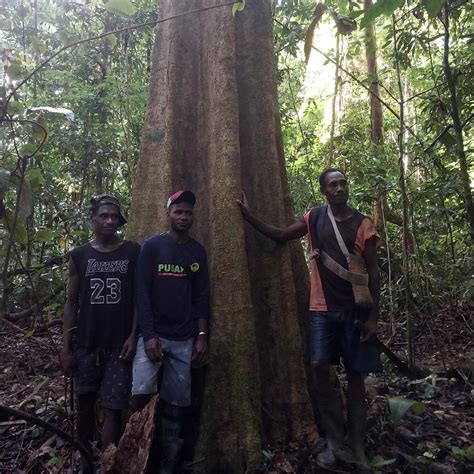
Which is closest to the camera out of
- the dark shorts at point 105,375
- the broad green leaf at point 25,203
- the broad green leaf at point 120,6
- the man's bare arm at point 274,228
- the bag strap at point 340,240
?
the broad green leaf at point 120,6

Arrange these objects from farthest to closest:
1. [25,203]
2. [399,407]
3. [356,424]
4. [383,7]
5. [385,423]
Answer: [385,423], [356,424], [399,407], [25,203], [383,7]

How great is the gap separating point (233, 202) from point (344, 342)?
136 cm

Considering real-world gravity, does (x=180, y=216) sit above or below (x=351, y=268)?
above

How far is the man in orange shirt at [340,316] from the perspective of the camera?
3518mm

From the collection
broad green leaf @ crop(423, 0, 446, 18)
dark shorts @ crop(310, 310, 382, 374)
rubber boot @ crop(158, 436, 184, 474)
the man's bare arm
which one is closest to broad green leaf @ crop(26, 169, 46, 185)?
the man's bare arm

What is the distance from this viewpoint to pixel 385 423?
388 centimetres

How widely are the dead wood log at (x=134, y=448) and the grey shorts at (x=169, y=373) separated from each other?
0.80ft

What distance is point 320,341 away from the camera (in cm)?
359

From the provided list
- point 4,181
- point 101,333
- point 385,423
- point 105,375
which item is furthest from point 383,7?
point 385,423

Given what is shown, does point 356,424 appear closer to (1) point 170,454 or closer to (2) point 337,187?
(1) point 170,454

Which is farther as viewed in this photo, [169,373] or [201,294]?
[201,294]

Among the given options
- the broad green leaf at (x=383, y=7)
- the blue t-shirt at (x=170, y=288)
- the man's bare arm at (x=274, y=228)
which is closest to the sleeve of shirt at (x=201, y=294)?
the blue t-shirt at (x=170, y=288)

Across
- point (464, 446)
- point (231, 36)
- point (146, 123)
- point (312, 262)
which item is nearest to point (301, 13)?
point (231, 36)

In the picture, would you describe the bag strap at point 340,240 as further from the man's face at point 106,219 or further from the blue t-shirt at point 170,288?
the man's face at point 106,219
